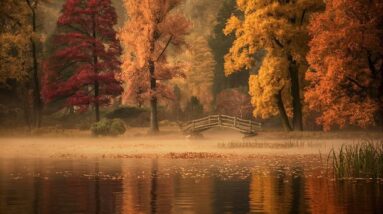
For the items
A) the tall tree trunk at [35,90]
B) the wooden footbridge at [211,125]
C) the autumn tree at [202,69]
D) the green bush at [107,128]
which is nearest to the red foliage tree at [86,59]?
the tall tree trunk at [35,90]

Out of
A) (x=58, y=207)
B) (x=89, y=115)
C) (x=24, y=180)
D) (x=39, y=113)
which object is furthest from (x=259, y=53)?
(x=58, y=207)

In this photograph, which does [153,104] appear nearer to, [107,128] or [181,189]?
[107,128]

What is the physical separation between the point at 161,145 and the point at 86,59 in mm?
18373

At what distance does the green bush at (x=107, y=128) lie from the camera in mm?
63781

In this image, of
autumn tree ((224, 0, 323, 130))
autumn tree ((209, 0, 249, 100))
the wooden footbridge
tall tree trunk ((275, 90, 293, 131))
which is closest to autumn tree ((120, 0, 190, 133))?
the wooden footbridge

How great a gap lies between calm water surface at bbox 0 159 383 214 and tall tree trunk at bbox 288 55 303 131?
2351cm

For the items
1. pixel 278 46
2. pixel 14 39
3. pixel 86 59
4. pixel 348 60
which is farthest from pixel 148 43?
pixel 348 60

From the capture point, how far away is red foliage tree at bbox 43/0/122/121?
6769 centimetres

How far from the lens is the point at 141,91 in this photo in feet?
224

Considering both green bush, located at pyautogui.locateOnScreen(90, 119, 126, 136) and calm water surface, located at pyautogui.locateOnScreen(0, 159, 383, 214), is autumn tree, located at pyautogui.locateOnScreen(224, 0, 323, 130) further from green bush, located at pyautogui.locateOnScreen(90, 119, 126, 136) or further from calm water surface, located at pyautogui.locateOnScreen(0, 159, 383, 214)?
calm water surface, located at pyautogui.locateOnScreen(0, 159, 383, 214)

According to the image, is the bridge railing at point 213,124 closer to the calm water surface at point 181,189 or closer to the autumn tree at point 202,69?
the calm water surface at point 181,189

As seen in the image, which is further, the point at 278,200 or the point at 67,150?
the point at 67,150

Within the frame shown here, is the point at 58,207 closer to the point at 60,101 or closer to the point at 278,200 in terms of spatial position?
the point at 278,200

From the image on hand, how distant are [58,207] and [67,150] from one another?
27.9 meters
